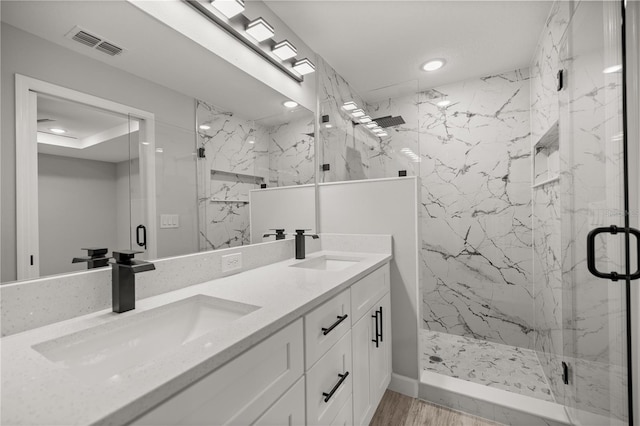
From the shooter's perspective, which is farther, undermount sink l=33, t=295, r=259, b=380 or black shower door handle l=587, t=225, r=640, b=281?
black shower door handle l=587, t=225, r=640, b=281

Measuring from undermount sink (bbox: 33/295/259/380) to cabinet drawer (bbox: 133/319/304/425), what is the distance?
13cm

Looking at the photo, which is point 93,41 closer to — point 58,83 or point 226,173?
point 58,83

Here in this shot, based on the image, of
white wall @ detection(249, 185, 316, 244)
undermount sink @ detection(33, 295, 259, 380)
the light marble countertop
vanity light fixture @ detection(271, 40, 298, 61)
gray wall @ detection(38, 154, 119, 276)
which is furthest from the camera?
vanity light fixture @ detection(271, 40, 298, 61)

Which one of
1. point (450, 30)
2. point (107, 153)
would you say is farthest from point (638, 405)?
point (450, 30)

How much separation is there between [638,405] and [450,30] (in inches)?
91.5

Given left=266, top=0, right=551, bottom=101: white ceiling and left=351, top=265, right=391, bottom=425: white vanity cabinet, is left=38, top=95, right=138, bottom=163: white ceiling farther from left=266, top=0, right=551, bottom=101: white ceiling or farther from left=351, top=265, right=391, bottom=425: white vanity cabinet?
left=266, top=0, right=551, bottom=101: white ceiling

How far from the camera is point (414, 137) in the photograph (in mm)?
2650

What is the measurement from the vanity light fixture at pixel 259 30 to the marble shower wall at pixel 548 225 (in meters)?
1.70

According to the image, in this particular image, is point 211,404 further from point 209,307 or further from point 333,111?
point 333,111

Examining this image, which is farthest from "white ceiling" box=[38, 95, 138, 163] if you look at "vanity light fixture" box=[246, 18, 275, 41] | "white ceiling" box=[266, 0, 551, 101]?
"white ceiling" box=[266, 0, 551, 101]

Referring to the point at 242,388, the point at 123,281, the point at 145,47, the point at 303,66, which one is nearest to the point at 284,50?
the point at 303,66

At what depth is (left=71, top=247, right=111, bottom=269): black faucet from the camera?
2.91ft

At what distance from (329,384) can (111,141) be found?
1.17 metres

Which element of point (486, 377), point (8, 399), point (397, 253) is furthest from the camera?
point (486, 377)
